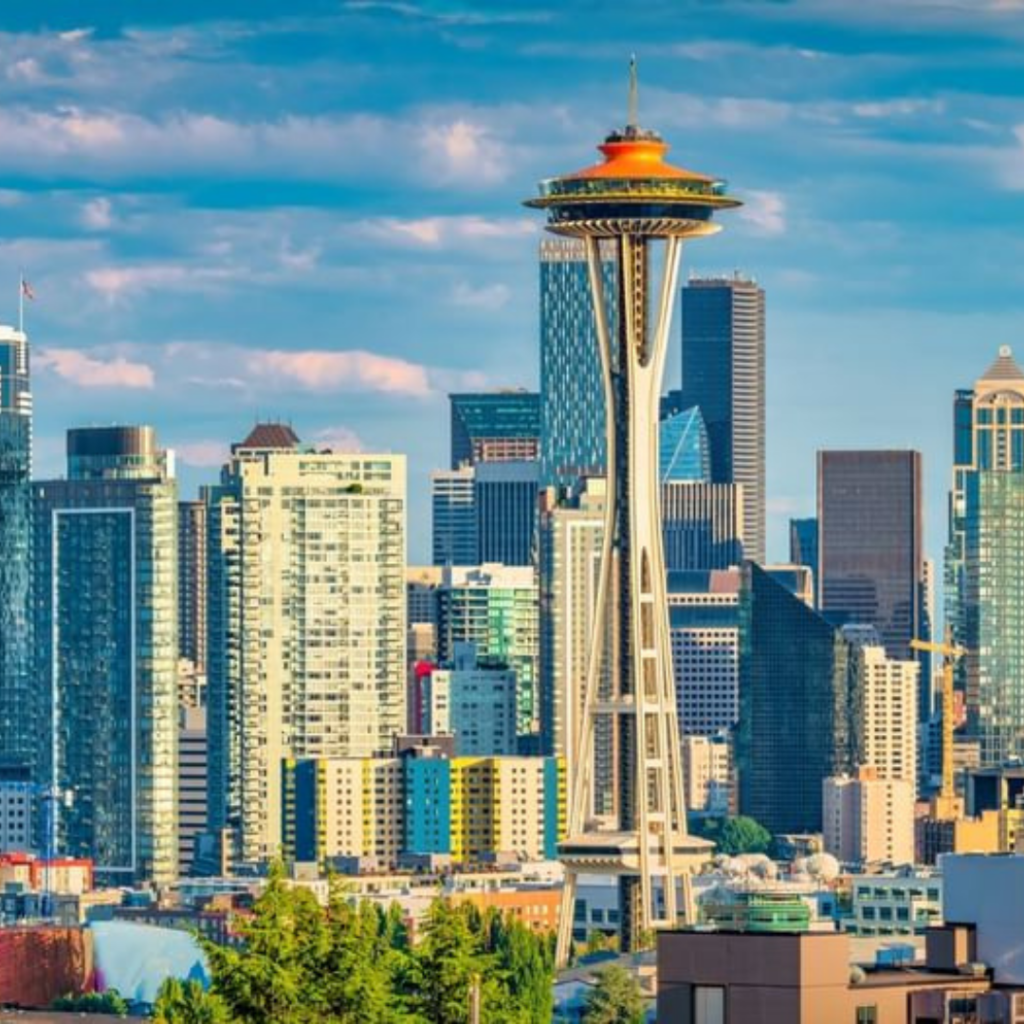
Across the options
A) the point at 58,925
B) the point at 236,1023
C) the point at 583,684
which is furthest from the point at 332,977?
the point at 58,925

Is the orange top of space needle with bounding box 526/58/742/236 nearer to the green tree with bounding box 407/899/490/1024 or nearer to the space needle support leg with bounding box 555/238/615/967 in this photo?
the space needle support leg with bounding box 555/238/615/967

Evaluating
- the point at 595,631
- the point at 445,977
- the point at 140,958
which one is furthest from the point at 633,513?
the point at 445,977

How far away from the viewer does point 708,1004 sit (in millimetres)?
62875

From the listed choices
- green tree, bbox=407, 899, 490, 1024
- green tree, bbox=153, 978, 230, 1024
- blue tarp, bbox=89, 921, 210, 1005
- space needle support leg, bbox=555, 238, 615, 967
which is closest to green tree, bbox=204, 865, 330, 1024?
green tree, bbox=153, 978, 230, 1024

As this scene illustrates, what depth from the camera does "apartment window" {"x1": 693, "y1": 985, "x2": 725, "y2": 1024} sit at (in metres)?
62.7

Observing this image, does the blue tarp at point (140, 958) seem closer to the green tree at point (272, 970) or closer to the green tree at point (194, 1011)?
the green tree at point (194, 1011)

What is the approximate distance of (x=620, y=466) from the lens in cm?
16638

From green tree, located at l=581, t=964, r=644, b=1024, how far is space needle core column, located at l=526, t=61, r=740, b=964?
25057 millimetres

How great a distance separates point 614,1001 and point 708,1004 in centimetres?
6815

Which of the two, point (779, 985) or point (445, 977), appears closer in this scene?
point (779, 985)

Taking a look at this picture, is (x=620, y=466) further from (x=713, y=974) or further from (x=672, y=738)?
(x=713, y=974)

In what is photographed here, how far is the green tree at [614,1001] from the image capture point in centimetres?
12781

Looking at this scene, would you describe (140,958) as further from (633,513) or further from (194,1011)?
(194,1011)

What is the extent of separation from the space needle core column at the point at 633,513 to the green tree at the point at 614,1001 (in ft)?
82.2
